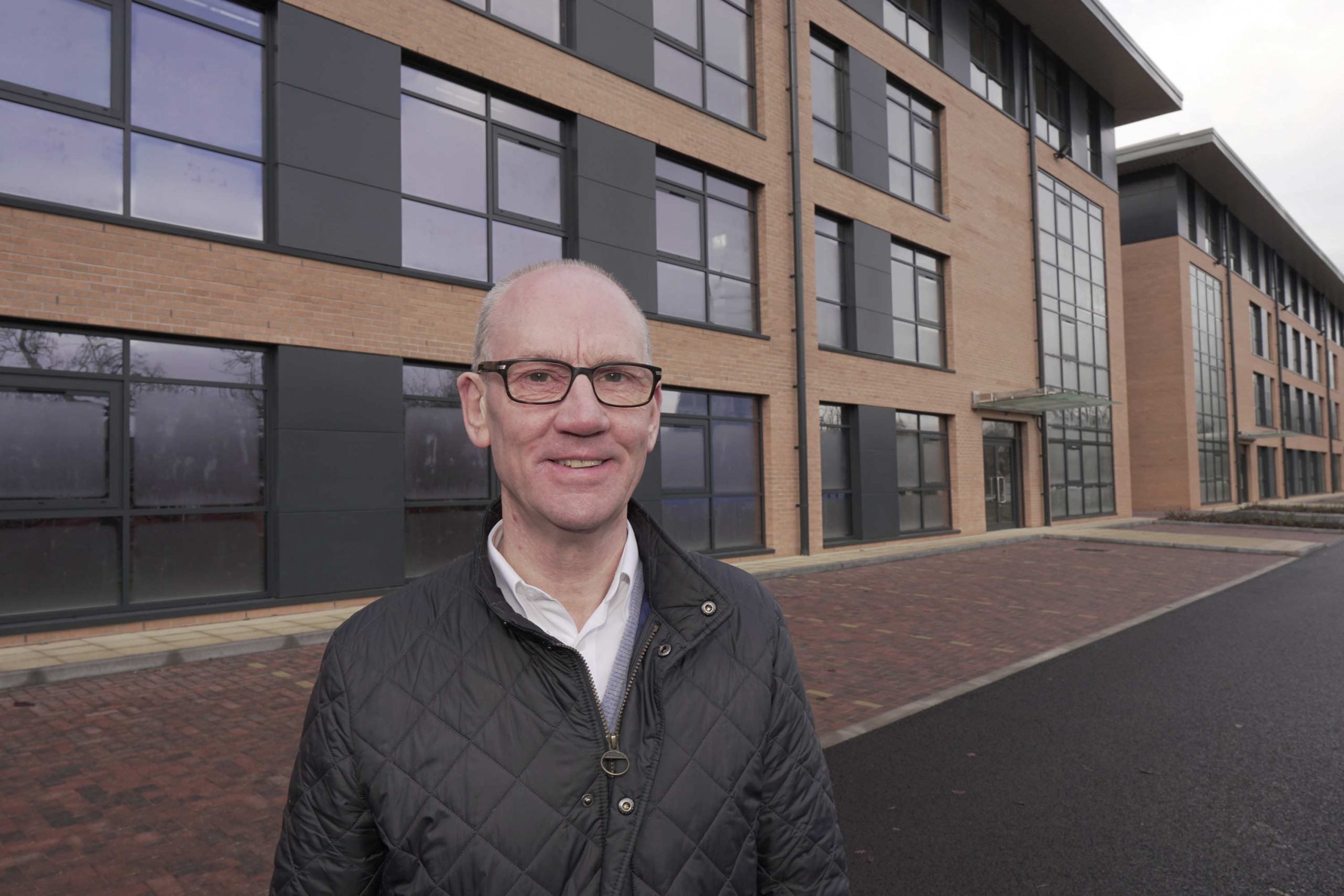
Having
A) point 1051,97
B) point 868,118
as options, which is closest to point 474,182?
point 868,118

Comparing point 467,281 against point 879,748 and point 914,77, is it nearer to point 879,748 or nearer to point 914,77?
point 879,748

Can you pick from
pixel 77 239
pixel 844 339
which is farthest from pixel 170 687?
pixel 844 339

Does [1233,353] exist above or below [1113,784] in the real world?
above

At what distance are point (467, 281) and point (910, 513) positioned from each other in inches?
472

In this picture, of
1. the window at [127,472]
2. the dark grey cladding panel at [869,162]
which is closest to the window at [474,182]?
the window at [127,472]

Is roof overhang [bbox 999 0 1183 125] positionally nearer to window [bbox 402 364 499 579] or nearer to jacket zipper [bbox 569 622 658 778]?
window [bbox 402 364 499 579]

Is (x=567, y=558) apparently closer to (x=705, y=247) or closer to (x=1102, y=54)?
(x=705, y=247)

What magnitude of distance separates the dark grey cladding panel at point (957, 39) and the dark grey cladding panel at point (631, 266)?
12.1 metres

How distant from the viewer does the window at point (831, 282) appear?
16797mm

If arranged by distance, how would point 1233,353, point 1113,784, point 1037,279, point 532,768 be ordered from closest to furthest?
point 532,768
point 1113,784
point 1037,279
point 1233,353

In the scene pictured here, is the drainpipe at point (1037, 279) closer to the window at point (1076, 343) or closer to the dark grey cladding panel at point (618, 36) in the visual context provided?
the window at point (1076, 343)

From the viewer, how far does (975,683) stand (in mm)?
6469

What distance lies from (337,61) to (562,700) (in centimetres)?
1050

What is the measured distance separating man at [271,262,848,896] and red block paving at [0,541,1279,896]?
7.85ft
